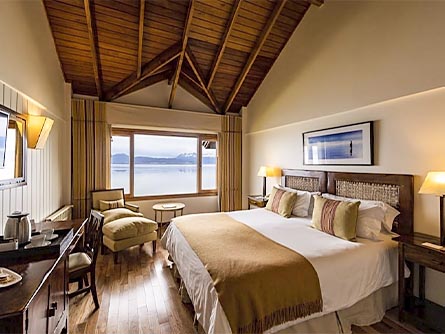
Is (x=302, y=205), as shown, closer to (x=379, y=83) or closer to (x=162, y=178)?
(x=379, y=83)

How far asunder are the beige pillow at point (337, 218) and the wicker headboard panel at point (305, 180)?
888 millimetres

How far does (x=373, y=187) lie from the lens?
117 inches

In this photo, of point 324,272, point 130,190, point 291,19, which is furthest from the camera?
point 130,190

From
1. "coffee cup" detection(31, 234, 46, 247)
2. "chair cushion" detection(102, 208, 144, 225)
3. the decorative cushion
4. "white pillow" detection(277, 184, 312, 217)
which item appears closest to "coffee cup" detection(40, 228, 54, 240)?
"coffee cup" detection(31, 234, 46, 247)

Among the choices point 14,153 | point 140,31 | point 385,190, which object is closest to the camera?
point 14,153

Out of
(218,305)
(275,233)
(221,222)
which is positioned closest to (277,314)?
(218,305)

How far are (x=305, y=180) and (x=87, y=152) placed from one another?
163 inches

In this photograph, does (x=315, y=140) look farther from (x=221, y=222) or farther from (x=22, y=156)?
(x=22, y=156)

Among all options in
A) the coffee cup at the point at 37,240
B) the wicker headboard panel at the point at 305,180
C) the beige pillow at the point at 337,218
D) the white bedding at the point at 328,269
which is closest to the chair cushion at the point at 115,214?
the white bedding at the point at 328,269

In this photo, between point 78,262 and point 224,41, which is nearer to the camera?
point 78,262

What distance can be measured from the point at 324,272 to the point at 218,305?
3.01 ft

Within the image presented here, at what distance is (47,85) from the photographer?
335 centimetres

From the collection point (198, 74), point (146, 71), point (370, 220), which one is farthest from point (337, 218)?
point (146, 71)

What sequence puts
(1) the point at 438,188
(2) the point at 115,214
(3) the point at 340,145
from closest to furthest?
(1) the point at 438,188, (3) the point at 340,145, (2) the point at 115,214
